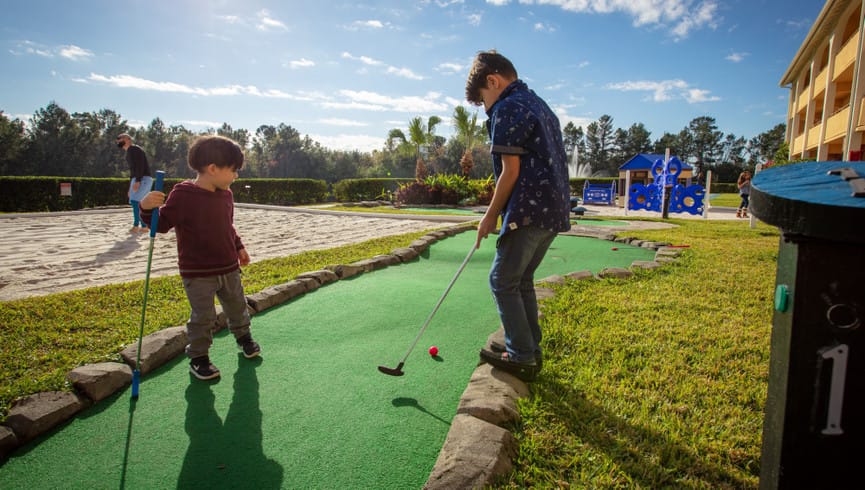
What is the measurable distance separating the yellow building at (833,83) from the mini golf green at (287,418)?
17.6m

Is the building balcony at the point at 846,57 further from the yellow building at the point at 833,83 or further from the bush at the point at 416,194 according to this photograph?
the bush at the point at 416,194

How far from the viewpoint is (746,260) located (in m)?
5.21

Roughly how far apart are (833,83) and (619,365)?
2273cm

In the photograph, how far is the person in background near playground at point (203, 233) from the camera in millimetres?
2299

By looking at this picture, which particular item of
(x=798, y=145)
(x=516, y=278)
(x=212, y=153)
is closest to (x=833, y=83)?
(x=798, y=145)

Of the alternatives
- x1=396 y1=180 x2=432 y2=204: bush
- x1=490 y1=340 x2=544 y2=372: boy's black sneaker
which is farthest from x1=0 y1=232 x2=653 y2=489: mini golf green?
x1=396 y1=180 x2=432 y2=204: bush

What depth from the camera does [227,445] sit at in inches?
67.7

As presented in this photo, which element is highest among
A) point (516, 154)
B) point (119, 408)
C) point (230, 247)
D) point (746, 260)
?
point (516, 154)

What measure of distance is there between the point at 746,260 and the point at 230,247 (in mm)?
5578

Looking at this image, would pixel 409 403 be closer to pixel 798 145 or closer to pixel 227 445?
pixel 227 445

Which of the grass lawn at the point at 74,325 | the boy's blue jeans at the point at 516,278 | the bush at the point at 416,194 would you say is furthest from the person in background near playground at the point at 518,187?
the bush at the point at 416,194

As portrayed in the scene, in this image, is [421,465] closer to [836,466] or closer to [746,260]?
[836,466]

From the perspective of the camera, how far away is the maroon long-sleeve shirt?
2.29 m

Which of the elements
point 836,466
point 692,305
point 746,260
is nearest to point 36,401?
point 836,466
